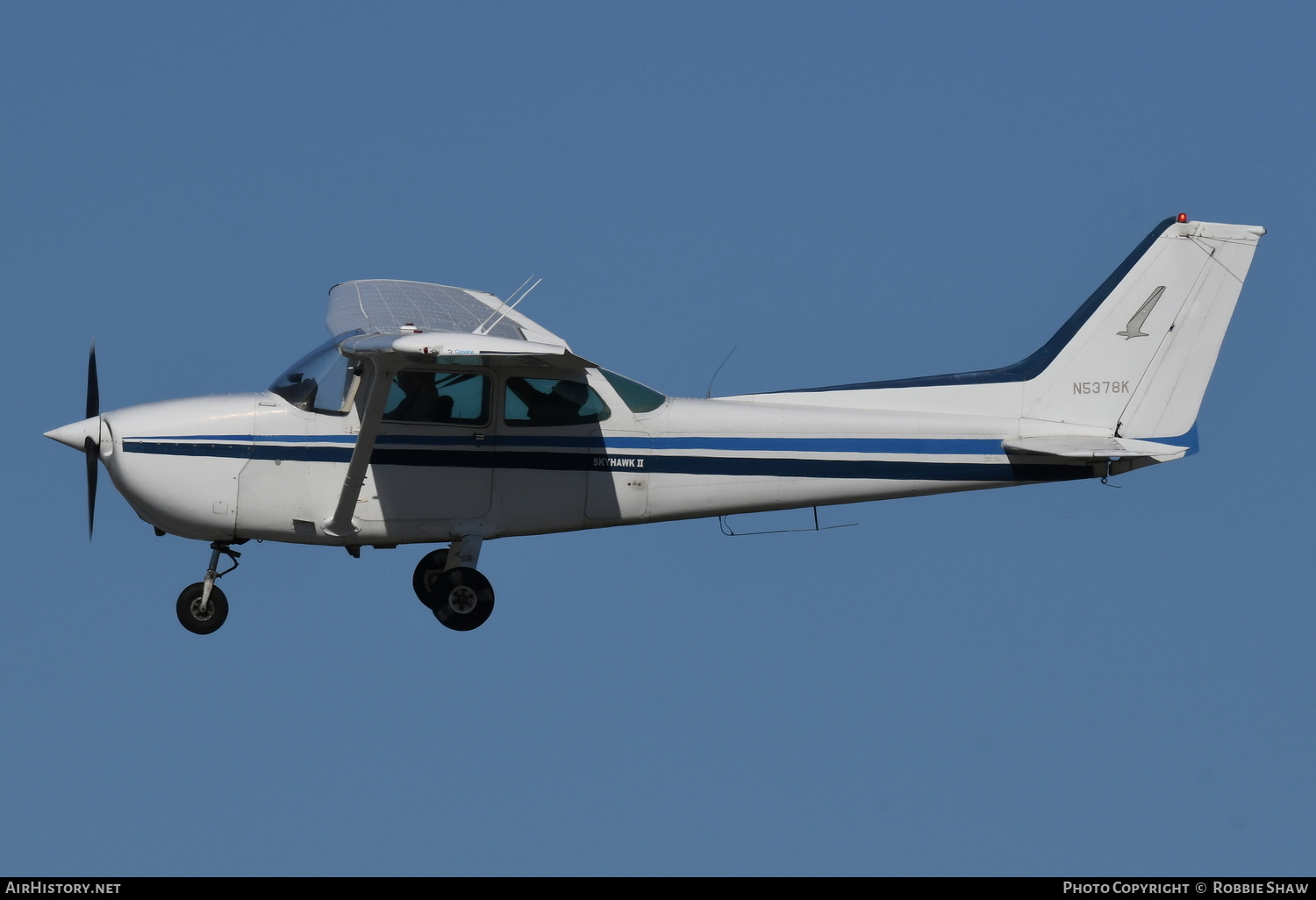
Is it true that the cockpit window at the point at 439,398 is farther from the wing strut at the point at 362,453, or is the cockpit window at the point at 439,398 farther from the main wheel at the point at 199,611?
the main wheel at the point at 199,611

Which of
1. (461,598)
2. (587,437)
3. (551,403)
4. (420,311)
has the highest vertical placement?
(420,311)

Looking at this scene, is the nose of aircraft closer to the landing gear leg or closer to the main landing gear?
the landing gear leg

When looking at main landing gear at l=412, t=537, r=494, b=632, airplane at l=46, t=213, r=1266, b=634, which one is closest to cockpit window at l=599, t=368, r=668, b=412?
airplane at l=46, t=213, r=1266, b=634

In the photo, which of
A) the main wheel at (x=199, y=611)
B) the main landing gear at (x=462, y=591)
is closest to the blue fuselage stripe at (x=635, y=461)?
the main landing gear at (x=462, y=591)

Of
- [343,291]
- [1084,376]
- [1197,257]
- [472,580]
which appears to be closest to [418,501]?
[472,580]

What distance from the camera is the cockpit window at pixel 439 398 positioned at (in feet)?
41.8

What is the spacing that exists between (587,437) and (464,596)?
1.65 meters

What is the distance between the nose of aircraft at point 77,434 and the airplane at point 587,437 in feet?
0.05

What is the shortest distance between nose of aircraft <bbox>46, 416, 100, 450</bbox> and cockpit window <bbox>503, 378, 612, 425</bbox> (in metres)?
3.19

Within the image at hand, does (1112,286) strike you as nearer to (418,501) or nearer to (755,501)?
(755,501)

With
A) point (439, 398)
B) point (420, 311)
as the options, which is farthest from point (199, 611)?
point (420, 311)

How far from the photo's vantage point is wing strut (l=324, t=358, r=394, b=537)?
12.0 metres

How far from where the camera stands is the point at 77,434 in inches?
495

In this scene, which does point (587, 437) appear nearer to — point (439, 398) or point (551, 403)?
point (551, 403)
